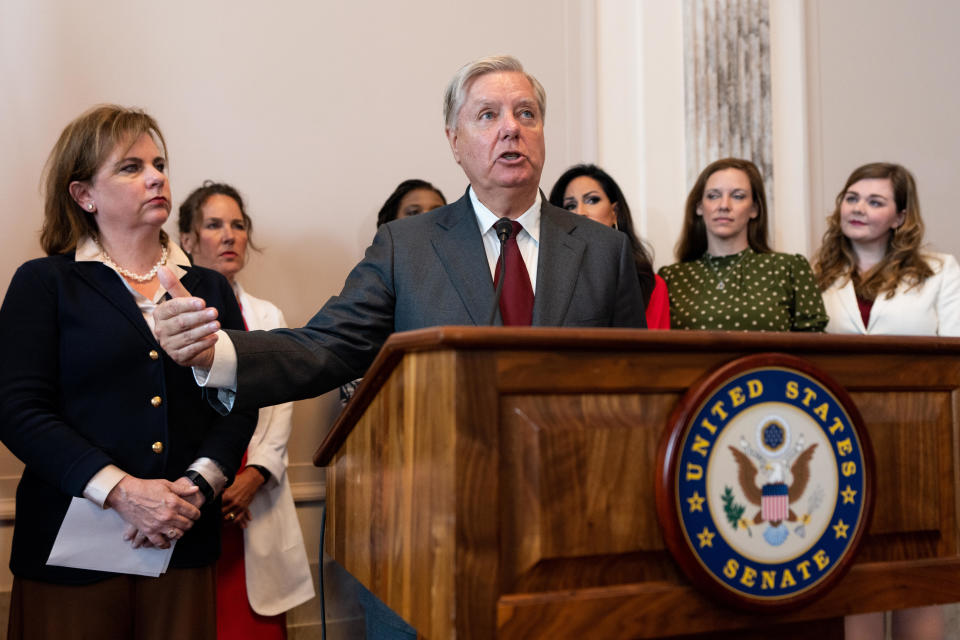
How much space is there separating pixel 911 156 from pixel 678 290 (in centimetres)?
218

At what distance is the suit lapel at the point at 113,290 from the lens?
6.61 ft

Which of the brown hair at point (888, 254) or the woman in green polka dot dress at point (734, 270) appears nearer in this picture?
the woman in green polka dot dress at point (734, 270)

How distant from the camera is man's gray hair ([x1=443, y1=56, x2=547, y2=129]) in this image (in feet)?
6.34

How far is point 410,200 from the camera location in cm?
335

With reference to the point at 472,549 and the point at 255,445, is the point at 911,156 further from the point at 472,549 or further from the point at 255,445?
the point at 472,549

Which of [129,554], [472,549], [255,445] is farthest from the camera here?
[255,445]

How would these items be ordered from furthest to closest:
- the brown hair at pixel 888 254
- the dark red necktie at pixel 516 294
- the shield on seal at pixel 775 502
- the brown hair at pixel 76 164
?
1. the brown hair at pixel 888 254
2. the brown hair at pixel 76 164
3. the dark red necktie at pixel 516 294
4. the shield on seal at pixel 775 502

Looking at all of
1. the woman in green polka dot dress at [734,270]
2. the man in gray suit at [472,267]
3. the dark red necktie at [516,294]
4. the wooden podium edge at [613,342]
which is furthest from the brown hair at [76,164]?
the woman in green polka dot dress at [734,270]

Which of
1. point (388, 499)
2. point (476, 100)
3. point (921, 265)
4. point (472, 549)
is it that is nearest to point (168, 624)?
point (388, 499)

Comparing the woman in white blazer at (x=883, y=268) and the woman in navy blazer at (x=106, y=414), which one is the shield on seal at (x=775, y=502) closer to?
the woman in navy blazer at (x=106, y=414)

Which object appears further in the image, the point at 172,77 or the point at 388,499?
the point at 172,77

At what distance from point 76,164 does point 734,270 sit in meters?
2.09

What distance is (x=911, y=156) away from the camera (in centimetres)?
457

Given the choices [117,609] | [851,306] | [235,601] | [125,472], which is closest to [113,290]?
[125,472]
